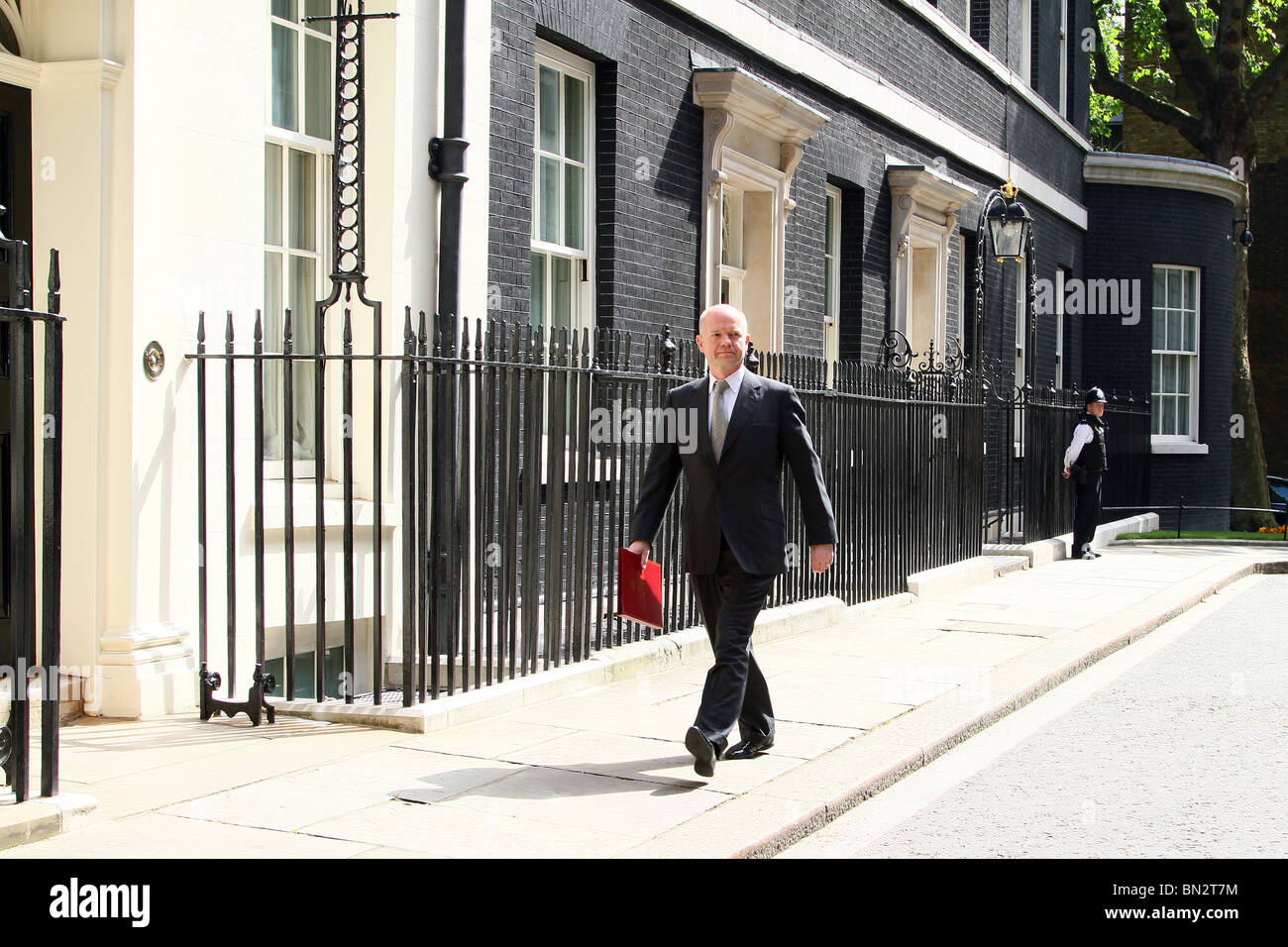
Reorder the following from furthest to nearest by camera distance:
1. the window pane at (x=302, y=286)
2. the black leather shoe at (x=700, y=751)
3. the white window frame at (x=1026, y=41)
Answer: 1. the white window frame at (x=1026, y=41)
2. the window pane at (x=302, y=286)
3. the black leather shoe at (x=700, y=751)

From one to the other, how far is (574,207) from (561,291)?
1.99ft

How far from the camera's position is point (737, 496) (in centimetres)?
618

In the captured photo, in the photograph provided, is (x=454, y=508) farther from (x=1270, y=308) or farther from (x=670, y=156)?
(x=1270, y=308)

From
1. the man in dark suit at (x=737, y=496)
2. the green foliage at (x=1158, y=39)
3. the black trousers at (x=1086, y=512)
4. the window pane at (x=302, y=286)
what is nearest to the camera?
the man in dark suit at (x=737, y=496)

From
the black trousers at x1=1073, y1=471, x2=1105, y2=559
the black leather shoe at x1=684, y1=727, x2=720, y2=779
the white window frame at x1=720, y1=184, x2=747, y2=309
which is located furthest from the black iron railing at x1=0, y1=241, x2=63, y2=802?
the black trousers at x1=1073, y1=471, x2=1105, y2=559

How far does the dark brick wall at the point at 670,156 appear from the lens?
9250 mm

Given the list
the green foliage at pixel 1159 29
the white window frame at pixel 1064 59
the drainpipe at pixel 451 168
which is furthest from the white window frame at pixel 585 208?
the green foliage at pixel 1159 29

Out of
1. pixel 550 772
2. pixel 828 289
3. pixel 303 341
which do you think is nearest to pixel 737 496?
pixel 550 772

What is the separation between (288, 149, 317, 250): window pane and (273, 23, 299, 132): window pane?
178 mm

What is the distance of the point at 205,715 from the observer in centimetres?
665

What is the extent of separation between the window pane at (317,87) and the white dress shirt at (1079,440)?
434 inches

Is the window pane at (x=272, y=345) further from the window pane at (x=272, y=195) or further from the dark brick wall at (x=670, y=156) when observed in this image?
the dark brick wall at (x=670, y=156)
